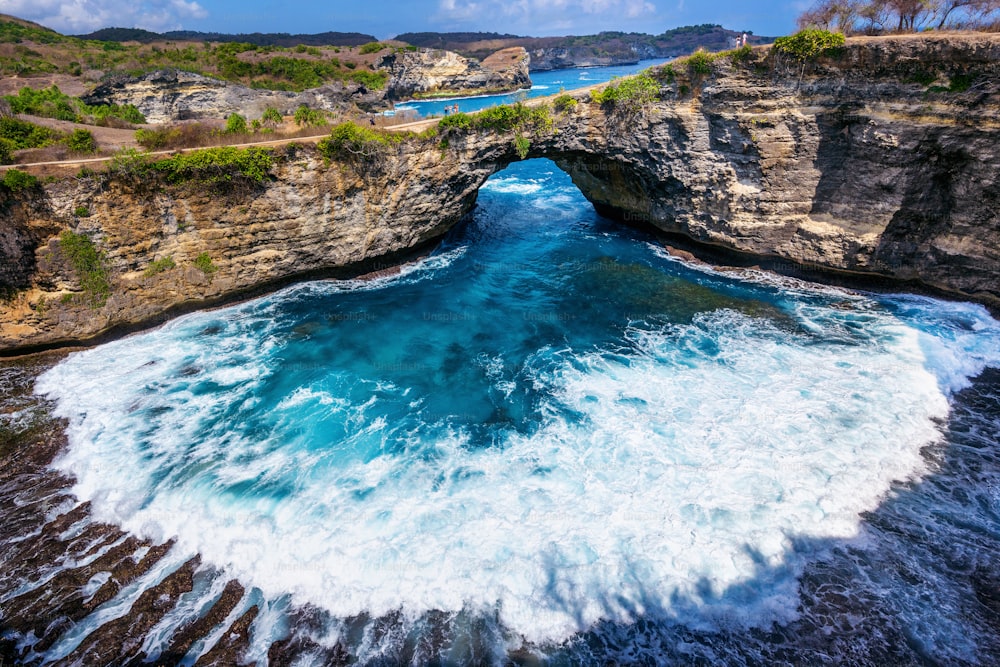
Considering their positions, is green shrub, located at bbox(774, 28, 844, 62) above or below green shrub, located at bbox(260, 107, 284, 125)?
above

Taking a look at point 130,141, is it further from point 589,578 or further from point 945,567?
point 945,567

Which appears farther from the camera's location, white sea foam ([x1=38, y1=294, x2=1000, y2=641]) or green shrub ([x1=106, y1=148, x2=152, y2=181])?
green shrub ([x1=106, y1=148, x2=152, y2=181])

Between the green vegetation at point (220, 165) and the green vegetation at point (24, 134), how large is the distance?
649 centimetres

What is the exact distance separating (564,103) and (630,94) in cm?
368

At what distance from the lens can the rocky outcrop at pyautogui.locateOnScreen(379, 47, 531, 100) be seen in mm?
110938

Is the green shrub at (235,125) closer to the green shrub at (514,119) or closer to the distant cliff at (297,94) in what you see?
the green shrub at (514,119)

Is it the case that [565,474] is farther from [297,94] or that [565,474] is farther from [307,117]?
[297,94]

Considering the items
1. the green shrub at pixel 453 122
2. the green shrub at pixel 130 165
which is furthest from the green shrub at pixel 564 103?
the green shrub at pixel 130 165

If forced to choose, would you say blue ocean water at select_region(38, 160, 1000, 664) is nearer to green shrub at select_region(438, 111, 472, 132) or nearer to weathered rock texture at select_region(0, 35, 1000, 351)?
weathered rock texture at select_region(0, 35, 1000, 351)

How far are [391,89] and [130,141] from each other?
94323mm

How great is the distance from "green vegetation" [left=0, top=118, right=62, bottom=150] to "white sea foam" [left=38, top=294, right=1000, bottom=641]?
32.9 ft

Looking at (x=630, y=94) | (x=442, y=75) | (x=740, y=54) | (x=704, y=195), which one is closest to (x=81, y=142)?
(x=630, y=94)

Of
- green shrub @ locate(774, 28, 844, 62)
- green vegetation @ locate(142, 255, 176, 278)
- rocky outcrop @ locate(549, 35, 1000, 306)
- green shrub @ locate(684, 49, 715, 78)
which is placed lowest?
green vegetation @ locate(142, 255, 176, 278)

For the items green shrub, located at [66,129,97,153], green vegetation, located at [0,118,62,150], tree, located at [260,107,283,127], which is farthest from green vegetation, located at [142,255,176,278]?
tree, located at [260,107,283,127]
